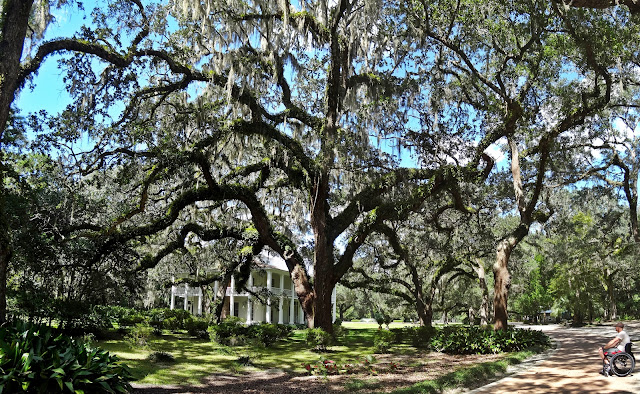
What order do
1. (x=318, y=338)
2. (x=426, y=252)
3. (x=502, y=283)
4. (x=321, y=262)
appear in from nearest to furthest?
1. (x=318, y=338)
2. (x=502, y=283)
3. (x=321, y=262)
4. (x=426, y=252)

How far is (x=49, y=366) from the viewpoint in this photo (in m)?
5.19

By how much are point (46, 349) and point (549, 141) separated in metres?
14.9

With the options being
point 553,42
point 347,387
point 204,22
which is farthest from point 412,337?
point 204,22

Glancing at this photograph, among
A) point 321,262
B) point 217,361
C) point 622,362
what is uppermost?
point 321,262

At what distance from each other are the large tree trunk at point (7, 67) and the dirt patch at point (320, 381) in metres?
3.15

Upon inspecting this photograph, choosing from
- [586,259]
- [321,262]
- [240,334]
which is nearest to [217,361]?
[321,262]

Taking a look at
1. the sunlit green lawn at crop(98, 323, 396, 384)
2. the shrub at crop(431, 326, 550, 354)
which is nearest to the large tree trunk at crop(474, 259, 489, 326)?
the shrub at crop(431, 326, 550, 354)

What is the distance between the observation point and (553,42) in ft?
42.5

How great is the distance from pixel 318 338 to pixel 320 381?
4884mm

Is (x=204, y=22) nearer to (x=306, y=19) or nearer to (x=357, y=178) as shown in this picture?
(x=306, y=19)

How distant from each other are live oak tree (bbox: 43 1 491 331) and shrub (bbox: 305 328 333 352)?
1.56ft

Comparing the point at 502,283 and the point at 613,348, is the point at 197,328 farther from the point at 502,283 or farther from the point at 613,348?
the point at 613,348

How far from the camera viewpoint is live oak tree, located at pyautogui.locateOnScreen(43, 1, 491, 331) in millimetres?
11133

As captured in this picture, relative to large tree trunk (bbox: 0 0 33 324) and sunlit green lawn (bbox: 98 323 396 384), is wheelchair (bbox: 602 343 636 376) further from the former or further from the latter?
large tree trunk (bbox: 0 0 33 324)
